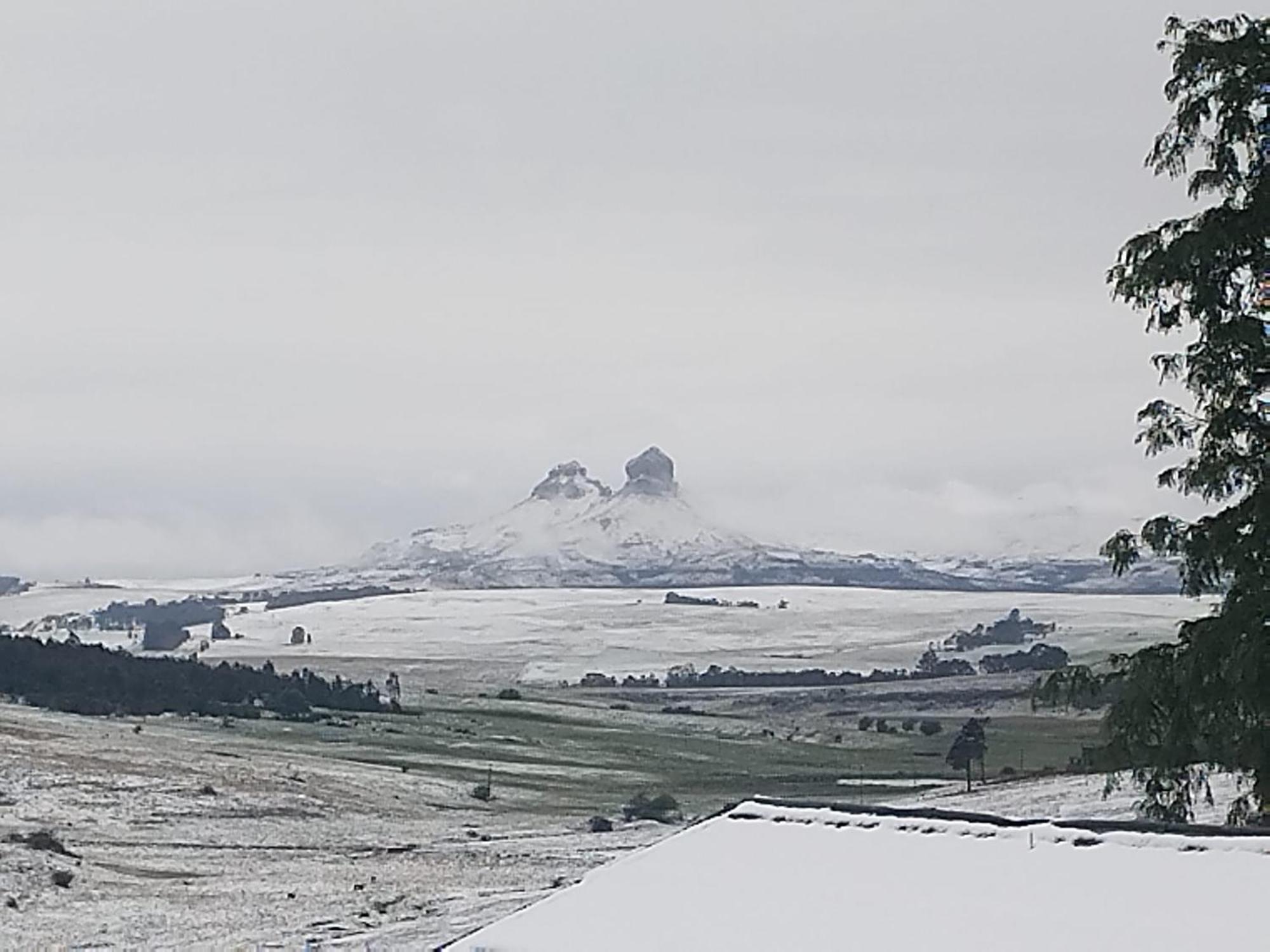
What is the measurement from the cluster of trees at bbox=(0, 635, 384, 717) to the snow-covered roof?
52.1 m

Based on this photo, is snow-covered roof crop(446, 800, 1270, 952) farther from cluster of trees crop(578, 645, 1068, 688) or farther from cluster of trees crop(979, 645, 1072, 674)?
cluster of trees crop(578, 645, 1068, 688)

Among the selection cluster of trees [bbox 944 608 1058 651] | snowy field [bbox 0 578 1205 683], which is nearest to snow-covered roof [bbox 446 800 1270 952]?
snowy field [bbox 0 578 1205 683]

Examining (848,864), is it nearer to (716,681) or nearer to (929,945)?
(929,945)

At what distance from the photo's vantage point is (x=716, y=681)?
112 metres

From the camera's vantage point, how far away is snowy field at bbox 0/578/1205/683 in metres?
127

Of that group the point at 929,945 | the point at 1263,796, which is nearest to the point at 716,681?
the point at 1263,796

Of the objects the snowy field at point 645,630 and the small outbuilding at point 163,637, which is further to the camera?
the small outbuilding at point 163,637

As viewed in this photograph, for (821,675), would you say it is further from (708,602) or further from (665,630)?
(708,602)

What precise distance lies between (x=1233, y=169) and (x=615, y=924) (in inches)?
430

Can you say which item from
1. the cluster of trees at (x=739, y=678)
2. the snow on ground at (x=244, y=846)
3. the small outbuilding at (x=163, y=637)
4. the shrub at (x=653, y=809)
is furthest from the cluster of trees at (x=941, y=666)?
the small outbuilding at (x=163, y=637)

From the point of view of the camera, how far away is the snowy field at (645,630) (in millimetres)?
127375

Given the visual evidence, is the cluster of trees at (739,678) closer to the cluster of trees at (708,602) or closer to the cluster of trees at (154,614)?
the cluster of trees at (708,602)

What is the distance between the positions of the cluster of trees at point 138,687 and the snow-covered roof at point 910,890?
52.1 m

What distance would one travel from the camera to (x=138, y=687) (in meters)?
69.2
